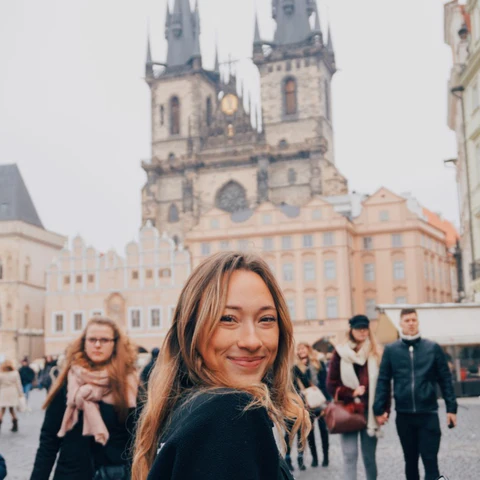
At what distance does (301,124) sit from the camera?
189 feet

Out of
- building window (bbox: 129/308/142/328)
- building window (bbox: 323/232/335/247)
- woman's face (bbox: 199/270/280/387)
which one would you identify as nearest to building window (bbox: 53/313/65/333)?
building window (bbox: 129/308/142/328)

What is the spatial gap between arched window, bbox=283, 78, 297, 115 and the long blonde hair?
5510cm

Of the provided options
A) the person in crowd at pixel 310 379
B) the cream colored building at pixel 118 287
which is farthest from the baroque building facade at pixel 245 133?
the person in crowd at pixel 310 379

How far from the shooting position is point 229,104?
2472 inches

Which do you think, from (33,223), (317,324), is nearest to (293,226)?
(317,324)

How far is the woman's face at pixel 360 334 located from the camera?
→ 6.44 meters

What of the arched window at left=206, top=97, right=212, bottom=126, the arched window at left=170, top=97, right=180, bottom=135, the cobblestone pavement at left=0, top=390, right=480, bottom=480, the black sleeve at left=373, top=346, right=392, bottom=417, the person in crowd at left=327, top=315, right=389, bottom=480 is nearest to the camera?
the black sleeve at left=373, top=346, right=392, bottom=417

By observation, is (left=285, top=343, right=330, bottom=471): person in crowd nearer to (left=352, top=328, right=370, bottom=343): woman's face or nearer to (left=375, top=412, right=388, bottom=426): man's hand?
(left=352, top=328, right=370, bottom=343): woman's face

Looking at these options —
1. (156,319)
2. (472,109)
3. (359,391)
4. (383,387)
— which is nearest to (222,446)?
(383,387)

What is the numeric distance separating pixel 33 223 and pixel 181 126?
44.9ft

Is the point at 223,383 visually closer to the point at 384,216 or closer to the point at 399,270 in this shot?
the point at 399,270

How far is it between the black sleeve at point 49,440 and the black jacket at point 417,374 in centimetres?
274

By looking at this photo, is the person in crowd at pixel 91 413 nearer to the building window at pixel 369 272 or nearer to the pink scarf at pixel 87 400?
the pink scarf at pixel 87 400

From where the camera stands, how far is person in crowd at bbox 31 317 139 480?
396 centimetres
